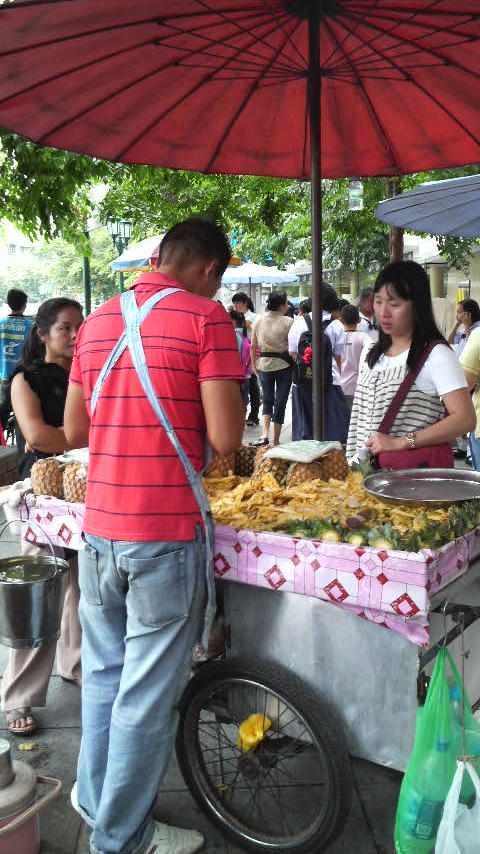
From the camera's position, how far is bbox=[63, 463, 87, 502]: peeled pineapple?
Answer: 124 inches

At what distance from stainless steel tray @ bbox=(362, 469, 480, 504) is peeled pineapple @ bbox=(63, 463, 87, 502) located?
1142mm

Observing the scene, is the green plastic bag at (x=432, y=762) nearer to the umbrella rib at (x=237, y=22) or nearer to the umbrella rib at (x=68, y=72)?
the umbrella rib at (x=237, y=22)

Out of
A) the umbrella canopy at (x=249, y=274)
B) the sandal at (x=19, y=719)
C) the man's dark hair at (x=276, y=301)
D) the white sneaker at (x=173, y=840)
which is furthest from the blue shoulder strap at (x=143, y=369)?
the umbrella canopy at (x=249, y=274)

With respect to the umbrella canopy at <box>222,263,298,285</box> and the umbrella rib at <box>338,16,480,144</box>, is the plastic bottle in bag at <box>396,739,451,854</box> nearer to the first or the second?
the umbrella rib at <box>338,16,480,144</box>

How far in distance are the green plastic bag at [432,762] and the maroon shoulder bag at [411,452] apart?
3.86ft

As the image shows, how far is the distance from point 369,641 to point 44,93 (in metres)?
2.59

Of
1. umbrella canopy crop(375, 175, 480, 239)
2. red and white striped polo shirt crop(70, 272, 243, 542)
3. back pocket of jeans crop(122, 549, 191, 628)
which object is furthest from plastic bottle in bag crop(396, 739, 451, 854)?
umbrella canopy crop(375, 175, 480, 239)

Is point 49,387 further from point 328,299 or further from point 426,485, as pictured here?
point 328,299

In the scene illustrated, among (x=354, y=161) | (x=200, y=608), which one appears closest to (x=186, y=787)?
(x=200, y=608)

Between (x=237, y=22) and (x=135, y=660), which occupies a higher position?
(x=237, y=22)

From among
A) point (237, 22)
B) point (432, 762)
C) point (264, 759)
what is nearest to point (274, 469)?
point (264, 759)

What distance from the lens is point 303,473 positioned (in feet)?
10.6

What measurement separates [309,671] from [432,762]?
490mm

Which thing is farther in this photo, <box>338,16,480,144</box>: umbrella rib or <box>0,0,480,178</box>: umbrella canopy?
<box>338,16,480,144</box>: umbrella rib
